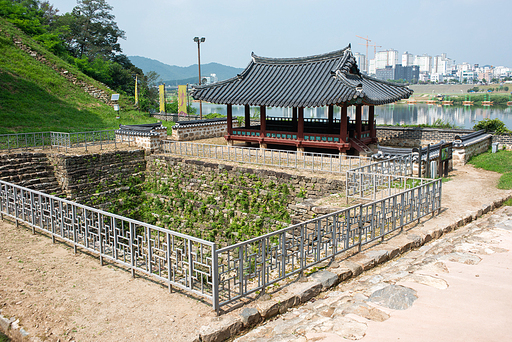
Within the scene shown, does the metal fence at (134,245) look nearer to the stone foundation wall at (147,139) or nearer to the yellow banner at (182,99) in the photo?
the stone foundation wall at (147,139)

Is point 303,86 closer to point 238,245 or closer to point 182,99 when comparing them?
point 238,245

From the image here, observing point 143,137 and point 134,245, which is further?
point 143,137

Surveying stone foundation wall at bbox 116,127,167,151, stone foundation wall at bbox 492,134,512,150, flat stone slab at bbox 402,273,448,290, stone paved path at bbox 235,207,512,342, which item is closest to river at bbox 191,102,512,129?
stone foundation wall at bbox 492,134,512,150

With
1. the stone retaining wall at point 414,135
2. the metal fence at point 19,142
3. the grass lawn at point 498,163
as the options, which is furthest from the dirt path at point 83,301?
the stone retaining wall at point 414,135

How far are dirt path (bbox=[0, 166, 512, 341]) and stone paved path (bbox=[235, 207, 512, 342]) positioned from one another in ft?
4.15

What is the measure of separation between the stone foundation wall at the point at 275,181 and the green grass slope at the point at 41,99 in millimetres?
12444

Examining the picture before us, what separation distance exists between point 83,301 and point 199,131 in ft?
68.8

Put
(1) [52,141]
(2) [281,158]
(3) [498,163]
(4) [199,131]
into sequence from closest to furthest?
(3) [498,163]
(2) [281,158]
(1) [52,141]
(4) [199,131]

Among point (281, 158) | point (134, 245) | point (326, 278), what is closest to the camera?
point (326, 278)

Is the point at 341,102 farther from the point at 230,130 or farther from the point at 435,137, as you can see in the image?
the point at 435,137

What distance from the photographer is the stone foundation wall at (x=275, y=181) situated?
42.0 ft

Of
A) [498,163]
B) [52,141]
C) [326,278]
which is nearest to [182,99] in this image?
[52,141]

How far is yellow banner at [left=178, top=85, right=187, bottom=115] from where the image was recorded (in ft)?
116

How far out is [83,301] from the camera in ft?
22.0
